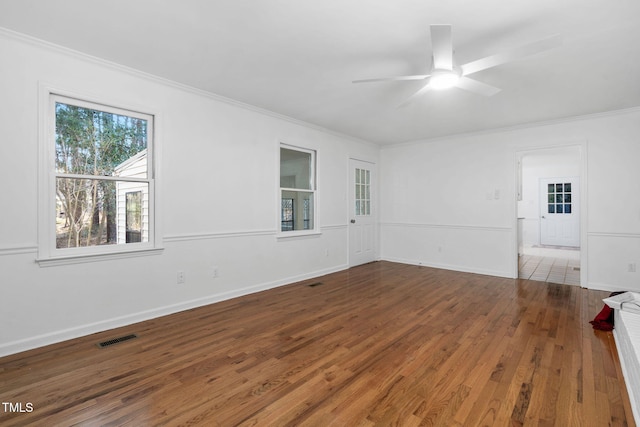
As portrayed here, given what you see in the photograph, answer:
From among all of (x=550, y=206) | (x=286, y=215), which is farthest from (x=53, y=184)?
(x=550, y=206)

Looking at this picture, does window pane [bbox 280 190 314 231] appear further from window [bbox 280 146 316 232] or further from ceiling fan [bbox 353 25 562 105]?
ceiling fan [bbox 353 25 562 105]

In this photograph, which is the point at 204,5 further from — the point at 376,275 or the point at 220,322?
the point at 376,275

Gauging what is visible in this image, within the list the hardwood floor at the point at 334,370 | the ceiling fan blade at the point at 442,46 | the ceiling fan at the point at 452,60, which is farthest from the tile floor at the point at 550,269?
the ceiling fan blade at the point at 442,46

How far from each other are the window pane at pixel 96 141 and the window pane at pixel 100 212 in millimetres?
133

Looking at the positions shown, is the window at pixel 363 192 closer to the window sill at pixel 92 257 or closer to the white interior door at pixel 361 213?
the white interior door at pixel 361 213

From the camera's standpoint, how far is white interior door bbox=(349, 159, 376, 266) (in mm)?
6008

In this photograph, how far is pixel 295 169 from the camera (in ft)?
16.4

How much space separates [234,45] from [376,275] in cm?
402

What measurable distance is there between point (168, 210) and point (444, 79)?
3048mm

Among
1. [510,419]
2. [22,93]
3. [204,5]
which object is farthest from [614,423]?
[22,93]

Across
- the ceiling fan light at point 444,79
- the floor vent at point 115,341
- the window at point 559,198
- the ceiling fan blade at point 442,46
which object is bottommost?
the floor vent at point 115,341

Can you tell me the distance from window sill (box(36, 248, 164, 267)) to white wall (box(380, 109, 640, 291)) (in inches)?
187

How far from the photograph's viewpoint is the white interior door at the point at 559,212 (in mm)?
8812

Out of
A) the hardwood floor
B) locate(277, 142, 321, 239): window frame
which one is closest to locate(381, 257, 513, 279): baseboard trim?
the hardwood floor
